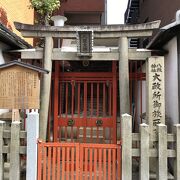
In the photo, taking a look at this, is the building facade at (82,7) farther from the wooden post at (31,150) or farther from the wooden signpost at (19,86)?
the wooden post at (31,150)

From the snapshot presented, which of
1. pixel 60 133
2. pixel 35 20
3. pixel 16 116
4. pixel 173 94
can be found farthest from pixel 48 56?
pixel 35 20

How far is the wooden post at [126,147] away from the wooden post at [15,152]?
2.24 m

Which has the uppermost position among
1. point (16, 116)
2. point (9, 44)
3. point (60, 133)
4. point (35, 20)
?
point (35, 20)

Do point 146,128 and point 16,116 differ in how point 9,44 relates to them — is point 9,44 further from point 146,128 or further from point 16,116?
point 146,128

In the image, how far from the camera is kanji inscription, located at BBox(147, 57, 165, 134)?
26.9 feet

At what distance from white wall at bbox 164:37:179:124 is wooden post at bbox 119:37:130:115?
1.31 m

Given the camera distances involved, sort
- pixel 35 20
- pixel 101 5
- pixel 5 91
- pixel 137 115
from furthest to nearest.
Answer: pixel 101 5 < pixel 35 20 < pixel 137 115 < pixel 5 91

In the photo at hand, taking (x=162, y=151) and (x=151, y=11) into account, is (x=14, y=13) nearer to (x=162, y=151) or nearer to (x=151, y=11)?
(x=151, y=11)

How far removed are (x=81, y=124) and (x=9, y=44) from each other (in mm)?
3506

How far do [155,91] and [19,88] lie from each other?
3.56 m

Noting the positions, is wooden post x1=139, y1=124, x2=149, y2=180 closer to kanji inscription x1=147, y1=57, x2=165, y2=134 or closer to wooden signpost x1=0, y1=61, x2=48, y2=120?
kanji inscription x1=147, y1=57, x2=165, y2=134

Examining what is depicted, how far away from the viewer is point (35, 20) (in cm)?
1792

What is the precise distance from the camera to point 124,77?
355 inches

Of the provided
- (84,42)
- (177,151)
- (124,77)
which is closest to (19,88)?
(84,42)
